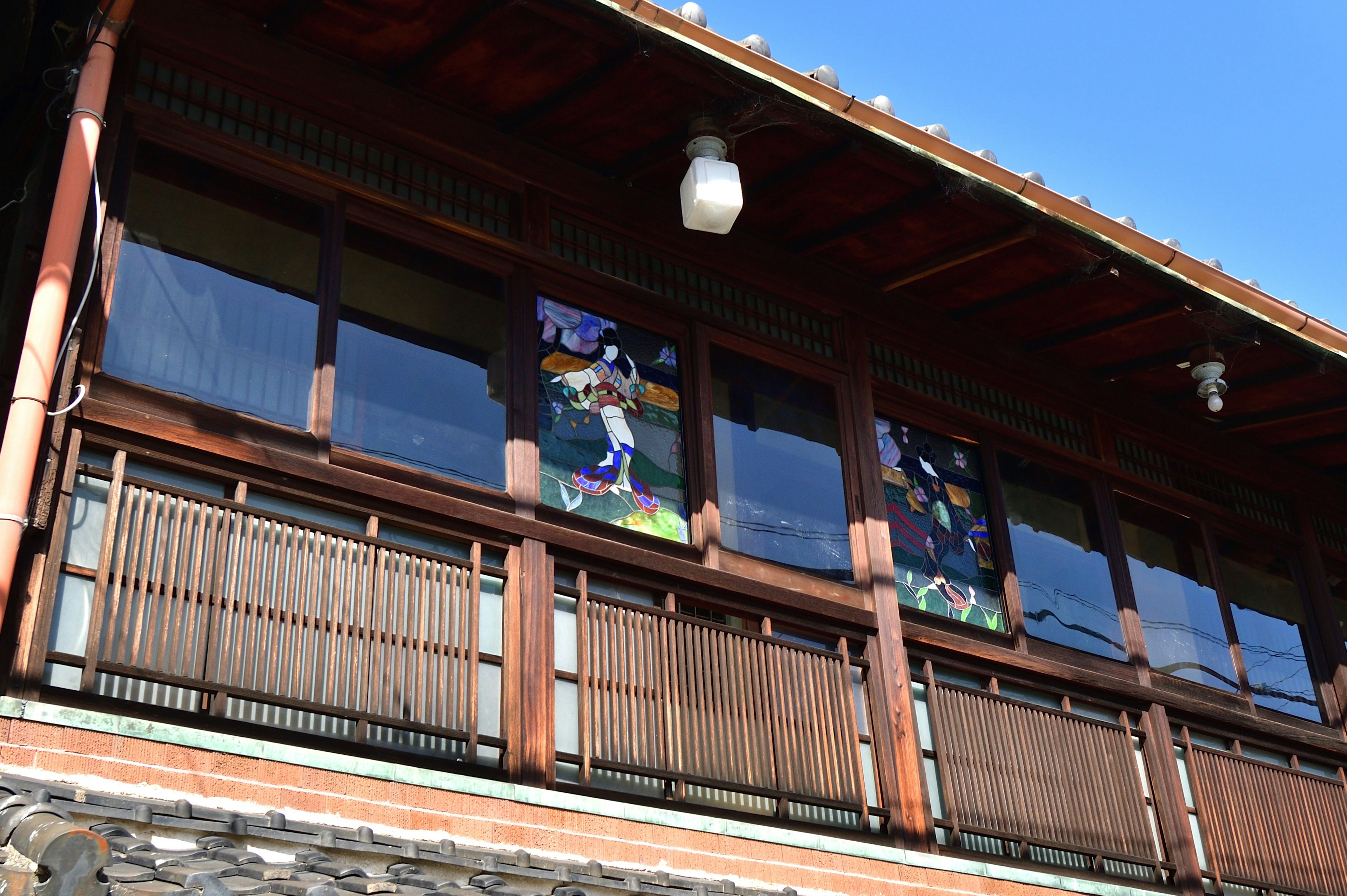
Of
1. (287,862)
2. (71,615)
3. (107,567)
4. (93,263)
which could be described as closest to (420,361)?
(93,263)

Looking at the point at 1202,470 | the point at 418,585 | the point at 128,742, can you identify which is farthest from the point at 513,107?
the point at 1202,470

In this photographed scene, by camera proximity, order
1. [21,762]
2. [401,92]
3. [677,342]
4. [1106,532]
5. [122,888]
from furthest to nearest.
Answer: [1106,532]
[677,342]
[401,92]
[21,762]
[122,888]

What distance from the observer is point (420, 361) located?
23.3ft

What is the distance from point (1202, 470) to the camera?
416 inches

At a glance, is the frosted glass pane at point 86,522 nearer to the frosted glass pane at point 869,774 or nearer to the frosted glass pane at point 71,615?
the frosted glass pane at point 71,615

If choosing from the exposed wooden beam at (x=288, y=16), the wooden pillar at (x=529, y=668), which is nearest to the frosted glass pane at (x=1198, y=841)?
the wooden pillar at (x=529, y=668)

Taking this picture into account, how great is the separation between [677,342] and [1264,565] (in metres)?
5.34

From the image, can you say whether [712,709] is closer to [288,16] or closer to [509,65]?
[509,65]

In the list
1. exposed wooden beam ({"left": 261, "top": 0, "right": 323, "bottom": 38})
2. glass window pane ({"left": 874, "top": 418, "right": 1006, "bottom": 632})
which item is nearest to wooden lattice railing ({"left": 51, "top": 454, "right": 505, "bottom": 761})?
exposed wooden beam ({"left": 261, "top": 0, "right": 323, "bottom": 38})

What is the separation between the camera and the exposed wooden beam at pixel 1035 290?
336 inches

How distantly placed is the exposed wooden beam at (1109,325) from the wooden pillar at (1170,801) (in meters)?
2.44

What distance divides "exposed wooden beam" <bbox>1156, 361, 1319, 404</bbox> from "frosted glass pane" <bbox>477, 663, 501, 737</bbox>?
5.79 metres

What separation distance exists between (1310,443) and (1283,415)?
71 cm

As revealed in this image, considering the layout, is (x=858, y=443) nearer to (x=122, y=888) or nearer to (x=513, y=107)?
(x=513, y=107)
